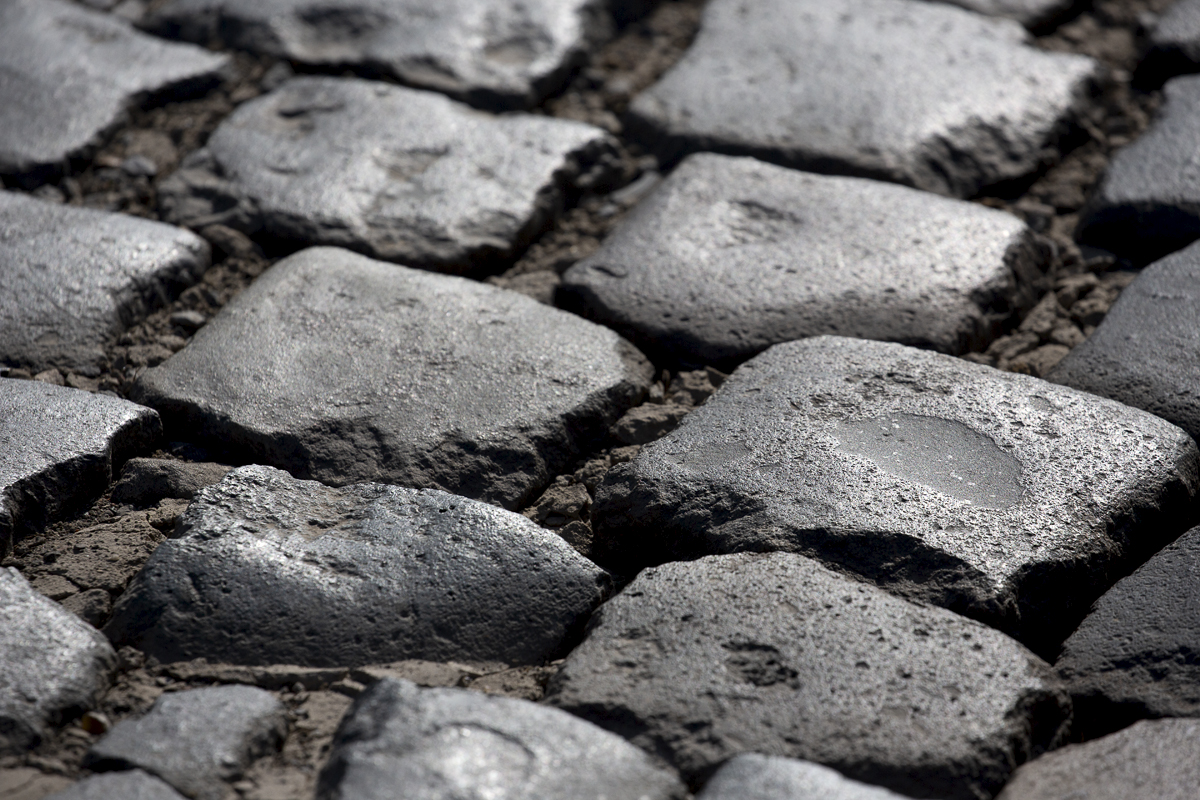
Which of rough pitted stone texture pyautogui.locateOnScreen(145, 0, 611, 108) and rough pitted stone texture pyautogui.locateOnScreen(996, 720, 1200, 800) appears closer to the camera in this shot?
rough pitted stone texture pyautogui.locateOnScreen(996, 720, 1200, 800)

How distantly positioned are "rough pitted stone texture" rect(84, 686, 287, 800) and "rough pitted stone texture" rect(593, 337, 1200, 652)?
49 centimetres

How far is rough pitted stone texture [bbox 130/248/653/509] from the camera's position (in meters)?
1.50

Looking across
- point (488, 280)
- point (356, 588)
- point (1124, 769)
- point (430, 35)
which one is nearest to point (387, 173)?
point (488, 280)

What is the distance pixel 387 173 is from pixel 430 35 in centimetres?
56

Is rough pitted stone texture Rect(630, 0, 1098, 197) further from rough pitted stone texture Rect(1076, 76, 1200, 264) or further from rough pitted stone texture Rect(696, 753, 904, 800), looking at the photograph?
rough pitted stone texture Rect(696, 753, 904, 800)

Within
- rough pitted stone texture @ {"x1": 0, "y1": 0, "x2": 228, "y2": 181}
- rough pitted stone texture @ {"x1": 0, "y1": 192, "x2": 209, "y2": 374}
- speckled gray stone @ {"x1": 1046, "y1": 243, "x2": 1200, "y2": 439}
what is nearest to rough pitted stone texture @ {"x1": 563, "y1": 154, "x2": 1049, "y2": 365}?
speckled gray stone @ {"x1": 1046, "y1": 243, "x2": 1200, "y2": 439}

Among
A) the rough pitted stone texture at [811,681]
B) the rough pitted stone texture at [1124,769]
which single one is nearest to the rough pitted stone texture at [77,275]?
the rough pitted stone texture at [811,681]

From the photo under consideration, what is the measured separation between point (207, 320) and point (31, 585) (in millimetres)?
645

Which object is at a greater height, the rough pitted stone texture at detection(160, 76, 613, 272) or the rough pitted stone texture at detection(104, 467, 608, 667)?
the rough pitted stone texture at detection(160, 76, 613, 272)

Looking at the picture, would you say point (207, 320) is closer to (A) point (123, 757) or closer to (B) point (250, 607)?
(B) point (250, 607)

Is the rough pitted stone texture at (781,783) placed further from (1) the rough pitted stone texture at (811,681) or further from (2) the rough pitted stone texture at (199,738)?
(2) the rough pitted stone texture at (199,738)

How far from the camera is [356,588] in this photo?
1.27m

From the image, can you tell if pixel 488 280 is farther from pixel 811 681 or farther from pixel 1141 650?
pixel 1141 650

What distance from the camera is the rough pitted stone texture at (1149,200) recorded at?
76.8 inches
